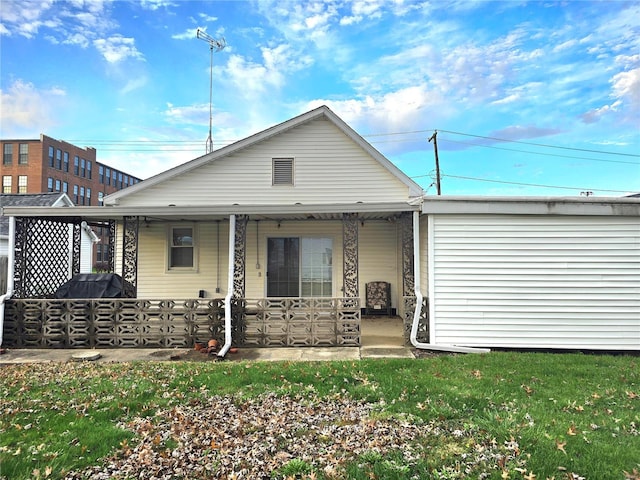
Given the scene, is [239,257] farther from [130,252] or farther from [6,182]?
[6,182]

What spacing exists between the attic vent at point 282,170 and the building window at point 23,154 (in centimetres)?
5578

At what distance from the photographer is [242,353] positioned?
23.5 feet

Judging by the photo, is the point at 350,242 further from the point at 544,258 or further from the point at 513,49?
the point at 513,49

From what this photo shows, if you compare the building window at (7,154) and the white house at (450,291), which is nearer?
the white house at (450,291)

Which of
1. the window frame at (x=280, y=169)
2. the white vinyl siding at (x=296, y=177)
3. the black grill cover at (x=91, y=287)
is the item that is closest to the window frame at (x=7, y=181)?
the white vinyl siding at (x=296, y=177)

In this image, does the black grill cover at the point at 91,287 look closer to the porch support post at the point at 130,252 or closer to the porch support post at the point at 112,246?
the porch support post at the point at 130,252

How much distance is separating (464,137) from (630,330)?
82.7 feet

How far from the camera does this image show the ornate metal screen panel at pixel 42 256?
26.9 ft

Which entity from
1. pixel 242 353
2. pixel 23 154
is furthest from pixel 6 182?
pixel 242 353

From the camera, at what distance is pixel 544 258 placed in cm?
718

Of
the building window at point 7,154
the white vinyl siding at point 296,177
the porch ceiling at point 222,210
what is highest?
the building window at point 7,154

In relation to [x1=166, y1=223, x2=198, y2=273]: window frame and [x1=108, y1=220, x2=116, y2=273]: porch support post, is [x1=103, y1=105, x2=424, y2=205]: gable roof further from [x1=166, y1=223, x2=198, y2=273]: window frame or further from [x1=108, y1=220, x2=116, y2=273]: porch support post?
[x1=166, y1=223, x2=198, y2=273]: window frame

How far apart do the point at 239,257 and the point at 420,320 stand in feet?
13.3

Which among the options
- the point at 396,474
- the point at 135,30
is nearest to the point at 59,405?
the point at 396,474
